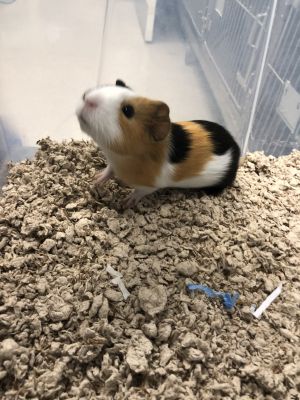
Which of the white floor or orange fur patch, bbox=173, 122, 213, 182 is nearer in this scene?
orange fur patch, bbox=173, 122, 213, 182

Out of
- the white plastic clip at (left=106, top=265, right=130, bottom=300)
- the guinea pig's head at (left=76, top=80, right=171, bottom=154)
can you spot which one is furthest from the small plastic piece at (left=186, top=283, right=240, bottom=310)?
the guinea pig's head at (left=76, top=80, right=171, bottom=154)

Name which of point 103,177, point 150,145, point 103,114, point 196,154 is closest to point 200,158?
point 196,154

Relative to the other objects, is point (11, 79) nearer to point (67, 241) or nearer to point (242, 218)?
point (67, 241)

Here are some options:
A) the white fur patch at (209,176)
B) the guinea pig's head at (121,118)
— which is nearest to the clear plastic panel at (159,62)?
the white fur patch at (209,176)

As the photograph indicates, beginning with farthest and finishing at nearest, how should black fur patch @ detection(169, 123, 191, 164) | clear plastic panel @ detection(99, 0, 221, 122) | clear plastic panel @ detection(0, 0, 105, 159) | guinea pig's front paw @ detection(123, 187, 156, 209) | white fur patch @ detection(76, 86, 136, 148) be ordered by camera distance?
clear plastic panel @ detection(99, 0, 221, 122), clear plastic panel @ detection(0, 0, 105, 159), guinea pig's front paw @ detection(123, 187, 156, 209), black fur patch @ detection(169, 123, 191, 164), white fur patch @ detection(76, 86, 136, 148)

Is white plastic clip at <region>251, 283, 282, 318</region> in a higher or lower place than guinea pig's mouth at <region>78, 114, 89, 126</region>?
lower

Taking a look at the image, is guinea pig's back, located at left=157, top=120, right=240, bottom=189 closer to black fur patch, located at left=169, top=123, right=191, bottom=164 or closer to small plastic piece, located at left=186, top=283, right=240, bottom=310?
black fur patch, located at left=169, top=123, right=191, bottom=164

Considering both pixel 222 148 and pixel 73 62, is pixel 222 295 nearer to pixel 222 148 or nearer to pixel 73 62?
pixel 222 148

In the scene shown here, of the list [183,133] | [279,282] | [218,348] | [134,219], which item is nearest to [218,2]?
[183,133]
